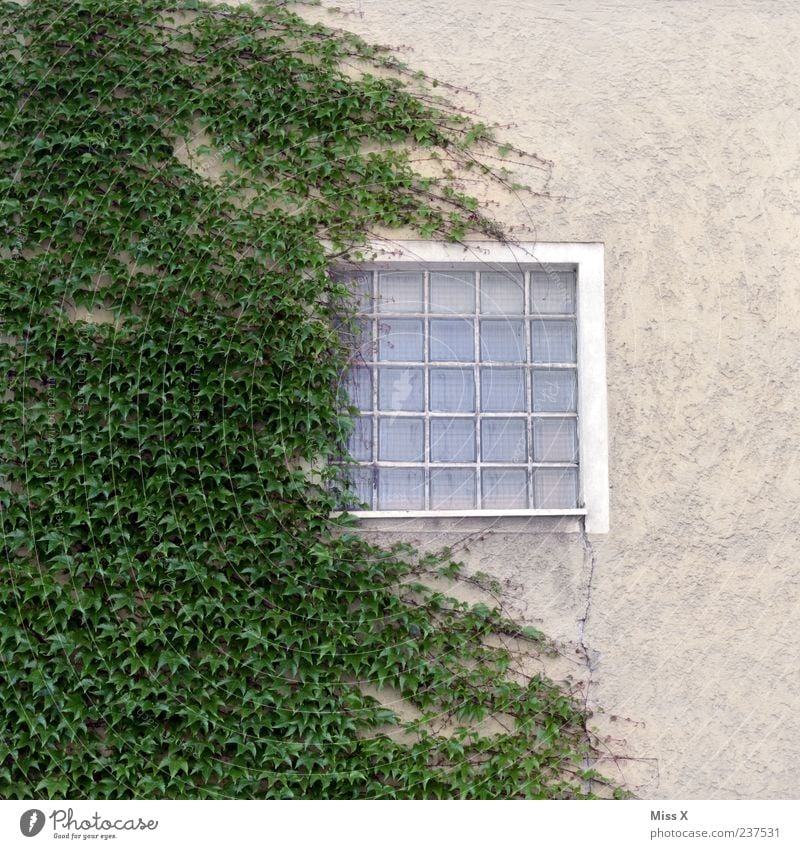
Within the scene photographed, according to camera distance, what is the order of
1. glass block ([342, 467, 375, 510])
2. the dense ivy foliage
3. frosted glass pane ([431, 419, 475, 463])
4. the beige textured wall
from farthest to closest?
frosted glass pane ([431, 419, 475, 463]) < glass block ([342, 467, 375, 510]) < the beige textured wall < the dense ivy foliage

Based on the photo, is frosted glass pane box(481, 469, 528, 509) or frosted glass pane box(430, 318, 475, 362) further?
frosted glass pane box(430, 318, 475, 362)

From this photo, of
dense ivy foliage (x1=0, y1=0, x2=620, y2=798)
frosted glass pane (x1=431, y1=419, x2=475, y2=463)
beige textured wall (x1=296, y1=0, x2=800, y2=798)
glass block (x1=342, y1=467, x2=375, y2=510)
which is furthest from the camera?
frosted glass pane (x1=431, y1=419, x2=475, y2=463)

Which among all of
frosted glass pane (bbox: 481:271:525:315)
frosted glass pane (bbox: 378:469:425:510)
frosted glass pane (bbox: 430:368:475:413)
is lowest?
frosted glass pane (bbox: 378:469:425:510)

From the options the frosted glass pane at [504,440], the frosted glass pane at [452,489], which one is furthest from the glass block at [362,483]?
the frosted glass pane at [504,440]

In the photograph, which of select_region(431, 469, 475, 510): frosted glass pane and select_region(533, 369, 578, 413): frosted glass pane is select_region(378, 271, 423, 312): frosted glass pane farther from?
select_region(431, 469, 475, 510): frosted glass pane

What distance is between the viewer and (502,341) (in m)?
5.86

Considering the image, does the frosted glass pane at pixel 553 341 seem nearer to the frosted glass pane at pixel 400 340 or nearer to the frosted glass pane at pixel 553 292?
the frosted glass pane at pixel 553 292

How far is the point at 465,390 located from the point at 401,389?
0.35 metres

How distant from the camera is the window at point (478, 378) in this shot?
18.8 ft

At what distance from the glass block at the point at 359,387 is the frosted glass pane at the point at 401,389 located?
0.06m

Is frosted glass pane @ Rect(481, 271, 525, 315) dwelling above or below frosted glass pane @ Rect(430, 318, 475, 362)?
above

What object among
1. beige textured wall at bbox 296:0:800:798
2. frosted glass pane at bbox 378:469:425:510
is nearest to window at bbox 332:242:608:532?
frosted glass pane at bbox 378:469:425:510

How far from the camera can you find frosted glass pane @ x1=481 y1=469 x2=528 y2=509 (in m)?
5.74

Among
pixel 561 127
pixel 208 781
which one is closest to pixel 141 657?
pixel 208 781
